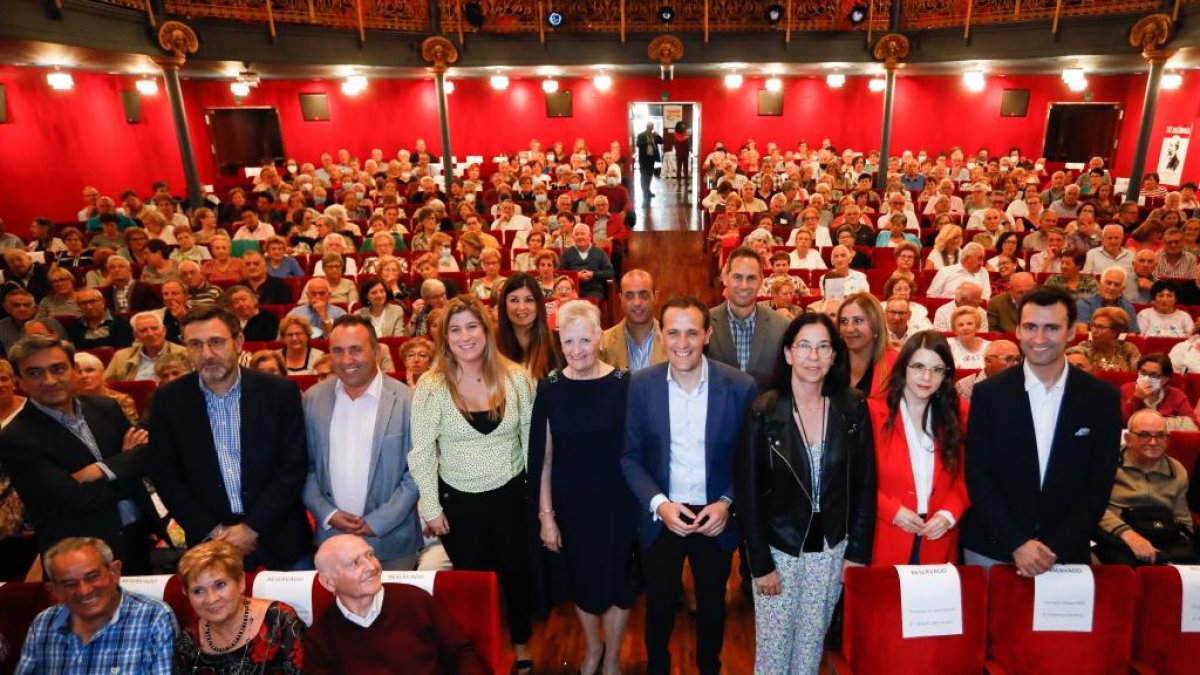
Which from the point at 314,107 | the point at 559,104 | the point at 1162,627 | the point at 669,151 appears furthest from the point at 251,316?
the point at 669,151

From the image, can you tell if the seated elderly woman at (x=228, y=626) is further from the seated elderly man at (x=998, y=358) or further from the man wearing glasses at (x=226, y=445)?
the seated elderly man at (x=998, y=358)

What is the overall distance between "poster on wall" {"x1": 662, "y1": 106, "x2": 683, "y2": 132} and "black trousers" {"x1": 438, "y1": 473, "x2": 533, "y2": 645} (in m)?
16.1

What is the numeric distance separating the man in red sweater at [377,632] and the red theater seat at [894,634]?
1103 millimetres

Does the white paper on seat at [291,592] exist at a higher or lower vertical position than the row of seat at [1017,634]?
higher

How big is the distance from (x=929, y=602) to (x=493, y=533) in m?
1.44

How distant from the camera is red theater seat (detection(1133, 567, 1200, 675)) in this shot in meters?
1.99

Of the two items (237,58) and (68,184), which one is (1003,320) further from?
(68,184)

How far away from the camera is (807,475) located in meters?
2.06

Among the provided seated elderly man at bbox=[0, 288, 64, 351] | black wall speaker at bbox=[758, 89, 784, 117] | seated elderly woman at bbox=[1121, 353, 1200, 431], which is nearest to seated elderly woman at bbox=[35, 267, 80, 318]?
seated elderly man at bbox=[0, 288, 64, 351]

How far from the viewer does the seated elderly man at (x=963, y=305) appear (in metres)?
4.14

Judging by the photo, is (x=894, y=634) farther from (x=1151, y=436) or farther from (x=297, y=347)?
(x=297, y=347)

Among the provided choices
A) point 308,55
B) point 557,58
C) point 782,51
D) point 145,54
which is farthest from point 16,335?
point 782,51

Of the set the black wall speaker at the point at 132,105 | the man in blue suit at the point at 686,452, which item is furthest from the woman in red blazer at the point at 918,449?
the black wall speaker at the point at 132,105

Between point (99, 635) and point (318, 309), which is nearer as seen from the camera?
point (99, 635)
